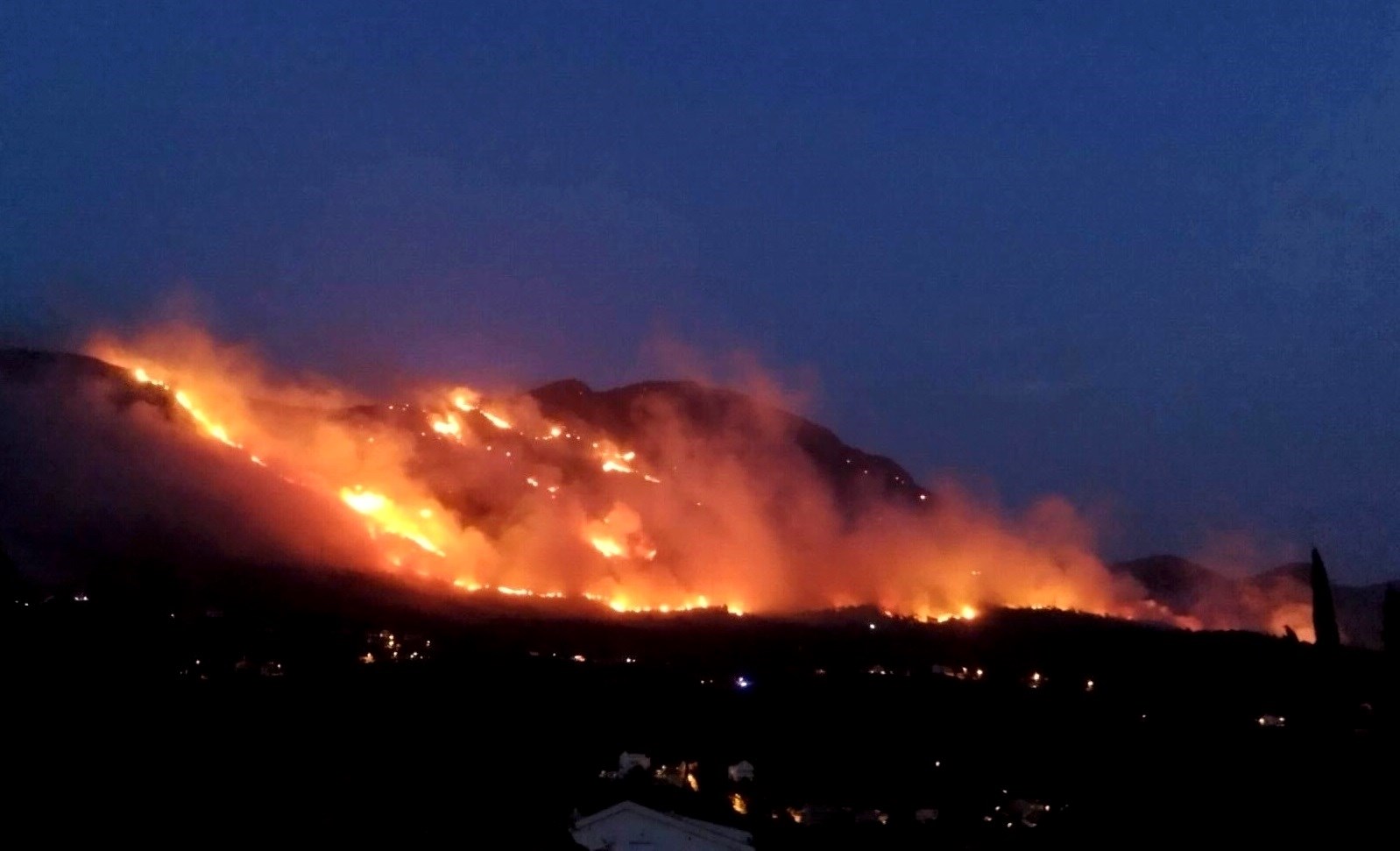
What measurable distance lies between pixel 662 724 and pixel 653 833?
20.4 m

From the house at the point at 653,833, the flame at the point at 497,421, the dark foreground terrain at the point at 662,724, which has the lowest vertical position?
the house at the point at 653,833

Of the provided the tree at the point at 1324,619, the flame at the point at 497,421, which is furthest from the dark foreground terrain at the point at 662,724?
the flame at the point at 497,421

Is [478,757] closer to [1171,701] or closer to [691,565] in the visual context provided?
[1171,701]

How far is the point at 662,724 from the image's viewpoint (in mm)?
48688

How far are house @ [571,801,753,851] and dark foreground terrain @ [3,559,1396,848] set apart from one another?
38.3 inches

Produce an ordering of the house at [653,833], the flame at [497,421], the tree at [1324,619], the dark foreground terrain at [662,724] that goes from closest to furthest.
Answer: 1. the dark foreground terrain at [662,724]
2. the tree at [1324,619]
3. the house at [653,833]
4. the flame at [497,421]

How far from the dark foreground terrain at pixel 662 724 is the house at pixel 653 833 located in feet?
3.20

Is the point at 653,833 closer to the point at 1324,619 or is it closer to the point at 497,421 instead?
the point at 1324,619

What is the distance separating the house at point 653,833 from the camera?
2772 cm

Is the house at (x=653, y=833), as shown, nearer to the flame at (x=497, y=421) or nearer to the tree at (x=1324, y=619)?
the tree at (x=1324, y=619)

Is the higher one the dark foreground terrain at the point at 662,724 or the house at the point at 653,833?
the dark foreground terrain at the point at 662,724

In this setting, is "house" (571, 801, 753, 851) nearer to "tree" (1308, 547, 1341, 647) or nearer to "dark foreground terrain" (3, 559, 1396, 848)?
"dark foreground terrain" (3, 559, 1396, 848)

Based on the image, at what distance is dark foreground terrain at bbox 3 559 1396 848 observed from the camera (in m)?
12.2

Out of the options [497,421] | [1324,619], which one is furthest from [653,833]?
[497,421]
